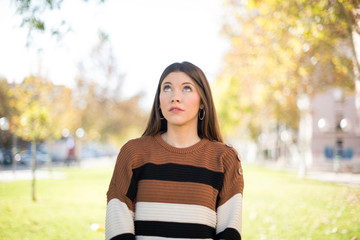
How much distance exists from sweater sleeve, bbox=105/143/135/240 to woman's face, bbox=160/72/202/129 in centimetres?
44

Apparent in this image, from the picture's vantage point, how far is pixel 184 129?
2.69m

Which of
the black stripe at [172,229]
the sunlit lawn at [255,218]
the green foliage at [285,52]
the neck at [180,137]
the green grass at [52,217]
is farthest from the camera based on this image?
the green foliage at [285,52]

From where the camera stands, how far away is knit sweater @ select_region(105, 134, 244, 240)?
7.79 ft

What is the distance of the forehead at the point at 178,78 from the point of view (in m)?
2.64

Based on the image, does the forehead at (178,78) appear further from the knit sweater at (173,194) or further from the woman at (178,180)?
the knit sweater at (173,194)

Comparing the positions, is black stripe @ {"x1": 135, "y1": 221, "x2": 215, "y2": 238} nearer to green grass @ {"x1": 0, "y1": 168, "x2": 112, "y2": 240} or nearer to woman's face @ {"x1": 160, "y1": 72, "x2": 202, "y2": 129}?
woman's face @ {"x1": 160, "y1": 72, "x2": 202, "y2": 129}

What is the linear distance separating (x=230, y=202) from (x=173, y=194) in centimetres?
43

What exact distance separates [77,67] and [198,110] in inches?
1375

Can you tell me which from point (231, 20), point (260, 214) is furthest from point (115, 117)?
point (260, 214)

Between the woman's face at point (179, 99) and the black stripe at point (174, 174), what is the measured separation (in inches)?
14.2

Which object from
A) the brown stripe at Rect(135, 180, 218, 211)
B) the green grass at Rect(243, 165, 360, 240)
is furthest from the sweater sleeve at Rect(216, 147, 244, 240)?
the green grass at Rect(243, 165, 360, 240)

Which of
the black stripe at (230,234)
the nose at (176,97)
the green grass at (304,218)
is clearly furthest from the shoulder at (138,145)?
the green grass at (304,218)

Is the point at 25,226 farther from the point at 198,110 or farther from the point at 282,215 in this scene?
the point at 282,215

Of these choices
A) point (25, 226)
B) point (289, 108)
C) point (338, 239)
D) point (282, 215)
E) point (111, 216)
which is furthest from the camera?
point (289, 108)
